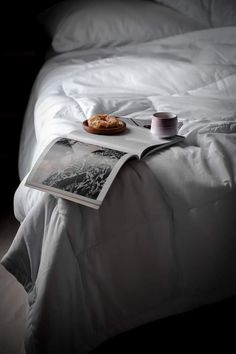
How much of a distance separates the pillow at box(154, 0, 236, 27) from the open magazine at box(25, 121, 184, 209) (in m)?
1.18

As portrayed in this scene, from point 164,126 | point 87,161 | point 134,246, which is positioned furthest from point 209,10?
point 134,246

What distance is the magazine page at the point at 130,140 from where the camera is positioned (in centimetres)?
109

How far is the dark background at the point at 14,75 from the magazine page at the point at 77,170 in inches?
40.7

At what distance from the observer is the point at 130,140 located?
115cm

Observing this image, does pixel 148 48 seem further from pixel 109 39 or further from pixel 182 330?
pixel 182 330

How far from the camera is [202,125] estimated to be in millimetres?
1217

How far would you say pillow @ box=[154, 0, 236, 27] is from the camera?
2131 millimetres

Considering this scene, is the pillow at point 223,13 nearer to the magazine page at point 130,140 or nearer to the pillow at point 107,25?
the pillow at point 107,25


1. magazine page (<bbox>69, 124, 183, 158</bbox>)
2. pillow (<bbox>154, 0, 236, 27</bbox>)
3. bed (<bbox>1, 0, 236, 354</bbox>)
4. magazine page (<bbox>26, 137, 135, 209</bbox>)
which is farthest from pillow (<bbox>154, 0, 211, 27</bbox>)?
magazine page (<bbox>26, 137, 135, 209</bbox>)

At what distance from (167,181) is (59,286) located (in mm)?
332

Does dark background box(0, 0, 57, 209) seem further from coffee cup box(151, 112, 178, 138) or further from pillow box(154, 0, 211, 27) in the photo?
coffee cup box(151, 112, 178, 138)

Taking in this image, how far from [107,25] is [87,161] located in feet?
3.86

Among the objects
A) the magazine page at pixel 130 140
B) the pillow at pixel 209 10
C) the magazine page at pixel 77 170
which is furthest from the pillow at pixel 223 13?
the magazine page at pixel 77 170

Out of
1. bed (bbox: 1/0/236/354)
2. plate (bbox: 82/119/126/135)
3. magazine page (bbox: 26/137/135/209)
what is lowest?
bed (bbox: 1/0/236/354)
